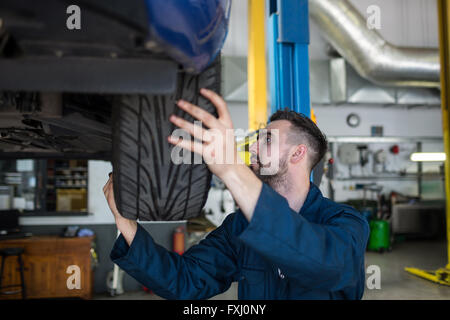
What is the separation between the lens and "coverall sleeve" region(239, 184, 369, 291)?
0.78m

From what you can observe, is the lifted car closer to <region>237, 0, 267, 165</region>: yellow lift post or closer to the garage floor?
<region>237, 0, 267, 165</region>: yellow lift post

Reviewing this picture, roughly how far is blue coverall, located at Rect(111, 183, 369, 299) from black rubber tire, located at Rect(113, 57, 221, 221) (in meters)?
0.19

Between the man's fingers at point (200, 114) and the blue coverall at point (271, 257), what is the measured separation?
19 cm

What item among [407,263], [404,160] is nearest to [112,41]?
[407,263]

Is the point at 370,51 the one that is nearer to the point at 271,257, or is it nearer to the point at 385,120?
the point at 385,120

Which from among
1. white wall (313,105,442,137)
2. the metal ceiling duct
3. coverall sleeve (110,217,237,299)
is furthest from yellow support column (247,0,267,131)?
white wall (313,105,442,137)

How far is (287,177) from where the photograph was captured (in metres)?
1.30

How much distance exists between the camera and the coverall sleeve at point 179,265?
115cm

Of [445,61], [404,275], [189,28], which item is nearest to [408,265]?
[404,275]

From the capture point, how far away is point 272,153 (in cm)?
129

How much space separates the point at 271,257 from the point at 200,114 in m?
0.37

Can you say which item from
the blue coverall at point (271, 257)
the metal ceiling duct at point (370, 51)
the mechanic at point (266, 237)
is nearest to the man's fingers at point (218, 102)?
the mechanic at point (266, 237)

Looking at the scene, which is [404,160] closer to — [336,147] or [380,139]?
Result: [380,139]
